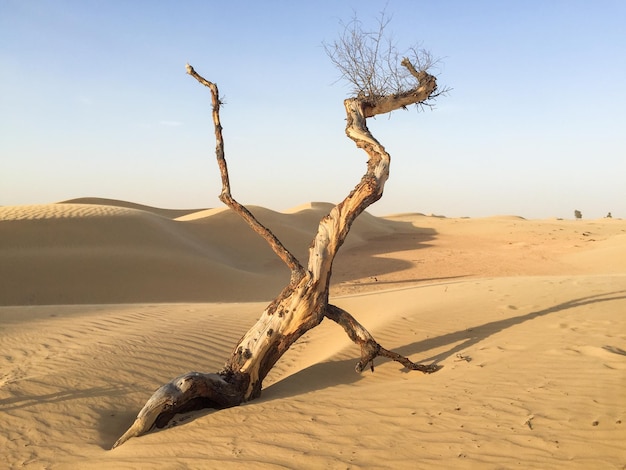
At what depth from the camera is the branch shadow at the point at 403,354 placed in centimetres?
547

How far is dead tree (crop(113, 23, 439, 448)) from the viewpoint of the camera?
462 centimetres

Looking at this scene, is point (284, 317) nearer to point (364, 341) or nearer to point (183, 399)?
point (364, 341)

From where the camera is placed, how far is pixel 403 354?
21.7 feet

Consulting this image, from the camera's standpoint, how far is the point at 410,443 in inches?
143

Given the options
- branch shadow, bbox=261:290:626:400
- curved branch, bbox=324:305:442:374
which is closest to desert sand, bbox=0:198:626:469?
branch shadow, bbox=261:290:626:400

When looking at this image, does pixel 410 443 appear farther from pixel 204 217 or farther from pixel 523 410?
pixel 204 217

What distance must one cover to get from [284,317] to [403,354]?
211cm

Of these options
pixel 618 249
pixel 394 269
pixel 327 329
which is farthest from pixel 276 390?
pixel 618 249

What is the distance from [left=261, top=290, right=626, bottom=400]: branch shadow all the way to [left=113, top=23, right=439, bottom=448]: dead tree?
28 centimetres

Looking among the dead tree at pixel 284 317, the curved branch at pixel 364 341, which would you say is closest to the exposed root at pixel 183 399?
the dead tree at pixel 284 317

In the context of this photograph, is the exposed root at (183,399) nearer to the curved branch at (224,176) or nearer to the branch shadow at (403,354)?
the branch shadow at (403,354)

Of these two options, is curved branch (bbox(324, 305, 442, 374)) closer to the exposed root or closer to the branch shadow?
the branch shadow

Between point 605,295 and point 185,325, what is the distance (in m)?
6.99

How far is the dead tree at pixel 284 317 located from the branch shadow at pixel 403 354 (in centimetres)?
28
